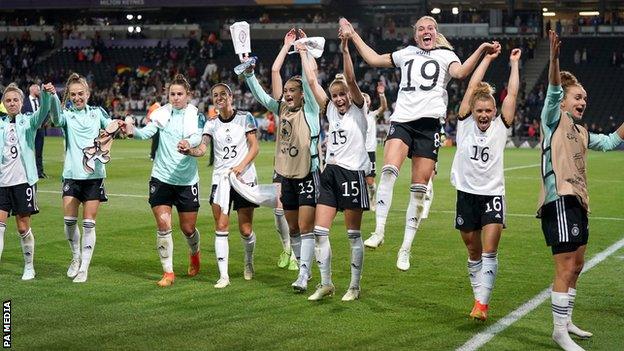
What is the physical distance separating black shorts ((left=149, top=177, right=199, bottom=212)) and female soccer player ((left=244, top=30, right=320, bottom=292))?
102 cm

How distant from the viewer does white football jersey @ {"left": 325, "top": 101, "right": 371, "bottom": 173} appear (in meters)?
9.87

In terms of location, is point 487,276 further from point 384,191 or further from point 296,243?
point 296,243

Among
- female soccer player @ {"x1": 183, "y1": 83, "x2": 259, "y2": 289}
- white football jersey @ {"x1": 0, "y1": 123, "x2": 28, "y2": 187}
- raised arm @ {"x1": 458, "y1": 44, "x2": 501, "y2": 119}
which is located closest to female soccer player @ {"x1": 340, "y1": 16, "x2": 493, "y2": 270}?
raised arm @ {"x1": 458, "y1": 44, "x2": 501, "y2": 119}

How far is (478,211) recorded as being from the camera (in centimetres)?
905

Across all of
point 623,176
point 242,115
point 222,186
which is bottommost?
point 623,176

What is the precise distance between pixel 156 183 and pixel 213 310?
2179 millimetres

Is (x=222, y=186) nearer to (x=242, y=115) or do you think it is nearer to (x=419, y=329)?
(x=242, y=115)

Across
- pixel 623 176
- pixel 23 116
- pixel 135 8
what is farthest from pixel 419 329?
pixel 135 8

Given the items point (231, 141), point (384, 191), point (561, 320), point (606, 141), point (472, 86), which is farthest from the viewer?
point (384, 191)

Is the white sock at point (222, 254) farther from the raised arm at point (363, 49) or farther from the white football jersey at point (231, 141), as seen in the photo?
the raised arm at point (363, 49)

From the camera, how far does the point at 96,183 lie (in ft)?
36.9

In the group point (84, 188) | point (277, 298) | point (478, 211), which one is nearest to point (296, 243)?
point (277, 298)

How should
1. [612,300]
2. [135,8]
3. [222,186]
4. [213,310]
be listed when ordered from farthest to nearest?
[135,8]
[222,186]
[612,300]
[213,310]

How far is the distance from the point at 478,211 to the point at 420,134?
2.23 m
